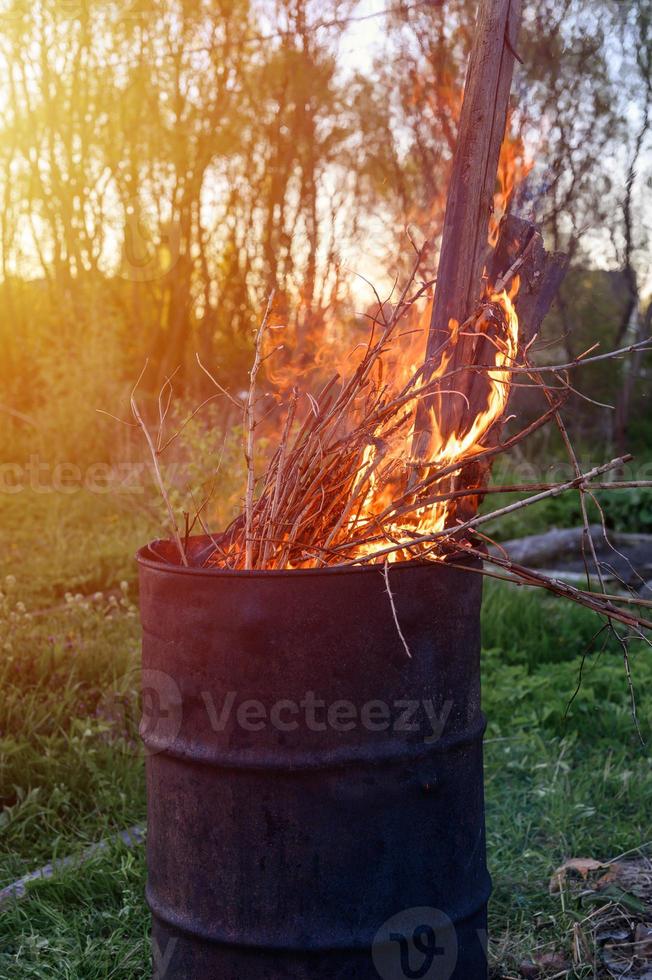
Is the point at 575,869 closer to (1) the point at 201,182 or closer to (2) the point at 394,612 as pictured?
(2) the point at 394,612

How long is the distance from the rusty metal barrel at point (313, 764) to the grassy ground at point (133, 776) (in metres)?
0.69

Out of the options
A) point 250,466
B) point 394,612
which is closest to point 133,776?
point 250,466

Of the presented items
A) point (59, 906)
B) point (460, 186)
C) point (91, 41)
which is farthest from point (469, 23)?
point (59, 906)

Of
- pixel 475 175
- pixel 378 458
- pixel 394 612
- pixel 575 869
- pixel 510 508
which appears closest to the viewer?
→ pixel 394 612

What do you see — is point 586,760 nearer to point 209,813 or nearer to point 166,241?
point 209,813

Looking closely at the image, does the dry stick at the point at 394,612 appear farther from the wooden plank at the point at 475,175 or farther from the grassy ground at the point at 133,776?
the grassy ground at the point at 133,776

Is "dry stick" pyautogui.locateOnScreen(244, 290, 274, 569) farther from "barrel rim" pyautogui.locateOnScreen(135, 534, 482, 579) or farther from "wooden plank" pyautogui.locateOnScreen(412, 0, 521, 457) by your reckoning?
"wooden plank" pyautogui.locateOnScreen(412, 0, 521, 457)

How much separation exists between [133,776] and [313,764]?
1.68m

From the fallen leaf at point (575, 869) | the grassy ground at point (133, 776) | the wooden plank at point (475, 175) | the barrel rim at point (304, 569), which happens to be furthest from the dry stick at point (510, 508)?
the fallen leaf at point (575, 869)

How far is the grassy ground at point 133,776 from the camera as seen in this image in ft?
8.34

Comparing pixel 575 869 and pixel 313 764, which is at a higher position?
pixel 313 764

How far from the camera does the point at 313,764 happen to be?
→ 175 cm

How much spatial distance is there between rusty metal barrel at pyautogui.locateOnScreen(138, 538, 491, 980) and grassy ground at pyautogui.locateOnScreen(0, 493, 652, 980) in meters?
0.69

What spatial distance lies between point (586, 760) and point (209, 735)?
2201 mm
